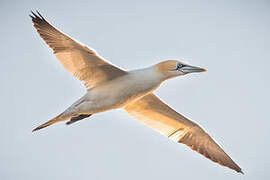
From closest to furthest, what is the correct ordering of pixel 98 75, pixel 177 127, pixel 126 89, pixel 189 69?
pixel 126 89, pixel 189 69, pixel 98 75, pixel 177 127

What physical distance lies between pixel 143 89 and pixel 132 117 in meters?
1.67

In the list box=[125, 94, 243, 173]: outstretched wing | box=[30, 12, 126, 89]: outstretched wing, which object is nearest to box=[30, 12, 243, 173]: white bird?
box=[30, 12, 126, 89]: outstretched wing

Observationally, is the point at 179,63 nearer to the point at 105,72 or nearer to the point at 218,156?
the point at 105,72

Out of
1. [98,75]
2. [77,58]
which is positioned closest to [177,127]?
[98,75]

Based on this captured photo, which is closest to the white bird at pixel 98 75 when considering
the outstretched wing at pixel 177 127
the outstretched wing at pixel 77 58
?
the outstretched wing at pixel 77 58

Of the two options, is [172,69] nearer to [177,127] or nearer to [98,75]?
[98,75]

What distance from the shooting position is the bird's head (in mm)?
9359

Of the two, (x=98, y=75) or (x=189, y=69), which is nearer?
(x=189, y=69)

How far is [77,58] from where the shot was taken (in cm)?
934

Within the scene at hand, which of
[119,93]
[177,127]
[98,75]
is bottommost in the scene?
[177,127]

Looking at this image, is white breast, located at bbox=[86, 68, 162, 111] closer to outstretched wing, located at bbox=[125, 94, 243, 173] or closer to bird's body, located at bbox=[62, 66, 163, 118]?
bird's body, located at bbox=[62, 66, 163, 118]

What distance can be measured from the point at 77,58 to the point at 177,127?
2.81 meters

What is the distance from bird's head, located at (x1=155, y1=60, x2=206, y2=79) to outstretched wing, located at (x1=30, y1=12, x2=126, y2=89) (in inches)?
27.8

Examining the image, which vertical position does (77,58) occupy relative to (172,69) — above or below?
above
